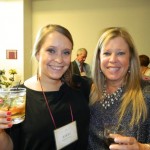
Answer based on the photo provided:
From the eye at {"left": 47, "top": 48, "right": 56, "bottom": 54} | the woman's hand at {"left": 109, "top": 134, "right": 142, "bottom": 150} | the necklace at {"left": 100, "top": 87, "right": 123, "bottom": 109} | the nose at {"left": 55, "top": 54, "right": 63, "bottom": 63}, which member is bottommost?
the woman's hand at {"left": 109, "top": 134, "right": 142, "bottom": 150}

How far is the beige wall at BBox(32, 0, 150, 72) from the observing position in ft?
23.2

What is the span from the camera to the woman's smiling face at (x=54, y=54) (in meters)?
1.80

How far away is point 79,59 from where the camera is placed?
6.50 m

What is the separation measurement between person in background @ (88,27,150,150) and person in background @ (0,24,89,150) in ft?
0.37

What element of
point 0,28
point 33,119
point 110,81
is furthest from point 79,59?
point 33,119

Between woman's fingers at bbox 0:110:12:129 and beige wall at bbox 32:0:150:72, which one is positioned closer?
woman's fingers at bbox 0:110:12:129

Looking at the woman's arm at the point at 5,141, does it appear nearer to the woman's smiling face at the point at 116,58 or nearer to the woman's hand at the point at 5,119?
the woman's hand at the point at 5,119

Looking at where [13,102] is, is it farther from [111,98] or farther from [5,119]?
[111,98]

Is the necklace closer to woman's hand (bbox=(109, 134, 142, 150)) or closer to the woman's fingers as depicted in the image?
woman's hand (bbox=(109, 134, 142, 150))

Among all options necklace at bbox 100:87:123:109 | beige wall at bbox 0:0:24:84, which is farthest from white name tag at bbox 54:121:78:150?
beige wall at bbox 0:0:24:84

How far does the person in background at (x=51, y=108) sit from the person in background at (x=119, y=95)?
111mm

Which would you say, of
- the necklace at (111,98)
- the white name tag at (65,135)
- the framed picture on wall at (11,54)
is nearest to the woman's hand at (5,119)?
the white name tag at (65,135)

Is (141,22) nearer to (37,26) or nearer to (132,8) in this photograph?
(132,8)

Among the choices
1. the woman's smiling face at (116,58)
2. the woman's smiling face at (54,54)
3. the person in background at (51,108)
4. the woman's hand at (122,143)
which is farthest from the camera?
the woman's smiling face at (116,58)
